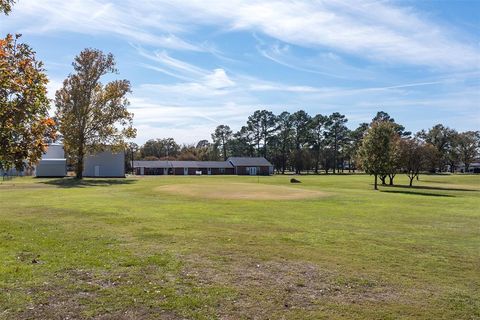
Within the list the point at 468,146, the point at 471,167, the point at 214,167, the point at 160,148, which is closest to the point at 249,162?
the point at 214,167

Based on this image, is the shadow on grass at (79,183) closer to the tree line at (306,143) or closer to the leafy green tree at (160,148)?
the tree line at (306,143)

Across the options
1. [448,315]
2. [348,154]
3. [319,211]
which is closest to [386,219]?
[319,211]

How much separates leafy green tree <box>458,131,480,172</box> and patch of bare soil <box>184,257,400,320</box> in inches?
5816

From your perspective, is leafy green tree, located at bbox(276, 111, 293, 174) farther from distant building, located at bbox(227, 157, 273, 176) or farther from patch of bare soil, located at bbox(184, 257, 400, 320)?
patch of bare soil, located at bbox(184, 257, 400, 320)

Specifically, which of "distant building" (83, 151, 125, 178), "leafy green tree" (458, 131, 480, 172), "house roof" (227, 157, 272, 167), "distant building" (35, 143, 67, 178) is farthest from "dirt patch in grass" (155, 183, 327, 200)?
"leafy green tree" (458, 131, 480, 172)

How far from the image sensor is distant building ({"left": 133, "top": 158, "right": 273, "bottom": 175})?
115500mm

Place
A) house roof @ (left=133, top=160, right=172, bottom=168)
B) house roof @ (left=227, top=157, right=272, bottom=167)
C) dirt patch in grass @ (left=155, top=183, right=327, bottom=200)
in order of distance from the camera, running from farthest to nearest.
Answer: house roof @ (left=227, top=157, right=272, bottom=167), house roof @ (left=133, top=160, right=172, bottom=168), dirt patch in grass @ (left=155, top=183, right=327, bottom=200)

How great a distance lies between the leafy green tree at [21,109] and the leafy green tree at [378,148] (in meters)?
46.8

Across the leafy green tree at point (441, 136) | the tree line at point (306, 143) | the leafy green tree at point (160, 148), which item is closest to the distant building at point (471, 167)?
the tree line at point (306, 143)

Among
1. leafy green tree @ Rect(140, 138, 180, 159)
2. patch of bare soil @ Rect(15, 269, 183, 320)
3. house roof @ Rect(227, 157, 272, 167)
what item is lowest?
patch of bare soil @ Rect(15, 269, 183, 320)

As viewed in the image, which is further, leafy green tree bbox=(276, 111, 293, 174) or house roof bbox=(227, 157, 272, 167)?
leafy green tree bbox=(276, 111, 293, 174)

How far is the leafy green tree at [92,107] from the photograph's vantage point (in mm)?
60656

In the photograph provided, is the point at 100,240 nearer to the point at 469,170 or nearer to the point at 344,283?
the point at 344,283

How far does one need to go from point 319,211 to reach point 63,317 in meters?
17.3
